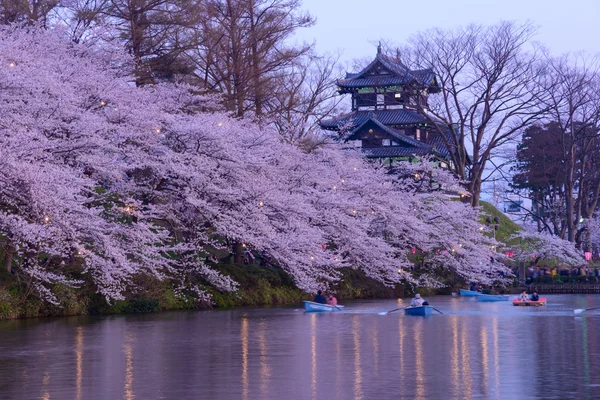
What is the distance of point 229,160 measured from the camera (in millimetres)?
37375

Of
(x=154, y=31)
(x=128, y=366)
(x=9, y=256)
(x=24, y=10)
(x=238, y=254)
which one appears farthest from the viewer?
(x=154, y=31)

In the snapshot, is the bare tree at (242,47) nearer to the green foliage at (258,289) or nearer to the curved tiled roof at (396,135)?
the green foliage at (258,289)

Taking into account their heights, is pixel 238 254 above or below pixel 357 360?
above

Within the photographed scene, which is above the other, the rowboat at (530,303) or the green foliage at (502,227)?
the green foliage at (502,227)

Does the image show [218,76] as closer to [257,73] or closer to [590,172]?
[257,73]

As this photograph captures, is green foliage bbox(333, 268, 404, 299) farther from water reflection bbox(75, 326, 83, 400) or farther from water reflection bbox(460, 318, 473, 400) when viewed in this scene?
water reflection bbox(75, 326, 83, 400)

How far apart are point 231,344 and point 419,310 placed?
13197mm

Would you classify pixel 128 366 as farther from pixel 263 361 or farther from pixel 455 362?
pixel 455 362

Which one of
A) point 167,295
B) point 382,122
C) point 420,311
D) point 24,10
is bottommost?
point 420,311

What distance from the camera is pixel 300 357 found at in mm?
20234

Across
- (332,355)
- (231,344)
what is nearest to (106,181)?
(231,344)

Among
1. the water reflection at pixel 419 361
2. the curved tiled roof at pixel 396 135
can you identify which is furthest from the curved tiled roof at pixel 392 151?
the water reflection at pixel 419 361

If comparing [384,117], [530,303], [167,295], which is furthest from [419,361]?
[384,117]

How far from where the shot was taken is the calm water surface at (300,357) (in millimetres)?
15086
